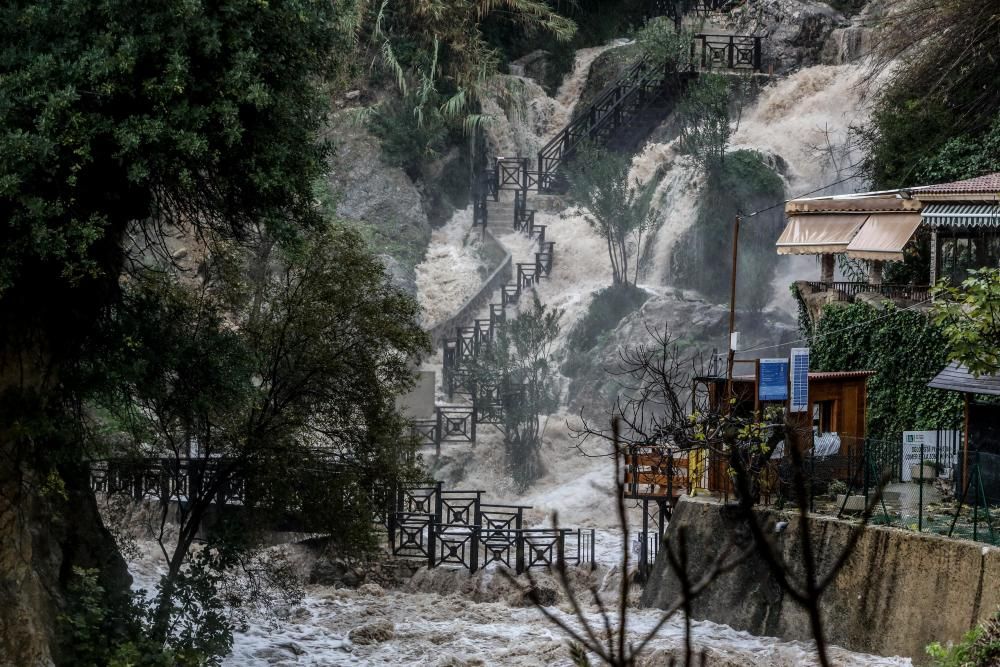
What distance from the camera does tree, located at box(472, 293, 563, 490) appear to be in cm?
3278

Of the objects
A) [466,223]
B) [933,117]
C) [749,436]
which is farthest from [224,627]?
[466,223]

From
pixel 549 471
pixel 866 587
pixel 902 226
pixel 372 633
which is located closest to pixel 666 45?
pixel 549 471

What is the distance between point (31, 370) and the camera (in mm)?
14836

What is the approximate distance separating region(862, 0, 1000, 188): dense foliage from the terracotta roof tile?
3.94 m

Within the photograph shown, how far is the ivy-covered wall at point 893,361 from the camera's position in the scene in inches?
875

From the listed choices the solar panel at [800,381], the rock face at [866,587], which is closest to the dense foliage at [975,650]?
the rock face at [866,587]

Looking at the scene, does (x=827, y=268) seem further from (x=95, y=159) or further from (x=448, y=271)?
(x=448, y=271)

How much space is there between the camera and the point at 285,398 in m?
17.5

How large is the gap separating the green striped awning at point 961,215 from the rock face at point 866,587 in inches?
248

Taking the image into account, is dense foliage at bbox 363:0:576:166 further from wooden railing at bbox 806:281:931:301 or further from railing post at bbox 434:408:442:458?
wooden railing at bbox 806:281:931:301

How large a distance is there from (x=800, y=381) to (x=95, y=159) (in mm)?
10484

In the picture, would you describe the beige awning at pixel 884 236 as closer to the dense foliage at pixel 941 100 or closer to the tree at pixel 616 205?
the dense foliage at pixel 941 100

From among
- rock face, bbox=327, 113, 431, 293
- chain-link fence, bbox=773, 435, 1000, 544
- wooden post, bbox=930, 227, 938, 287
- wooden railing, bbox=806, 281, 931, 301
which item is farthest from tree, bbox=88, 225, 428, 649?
rock face, bbox=327, 113, 431, 293

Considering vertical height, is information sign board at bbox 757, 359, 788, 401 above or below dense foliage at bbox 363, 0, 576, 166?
below
